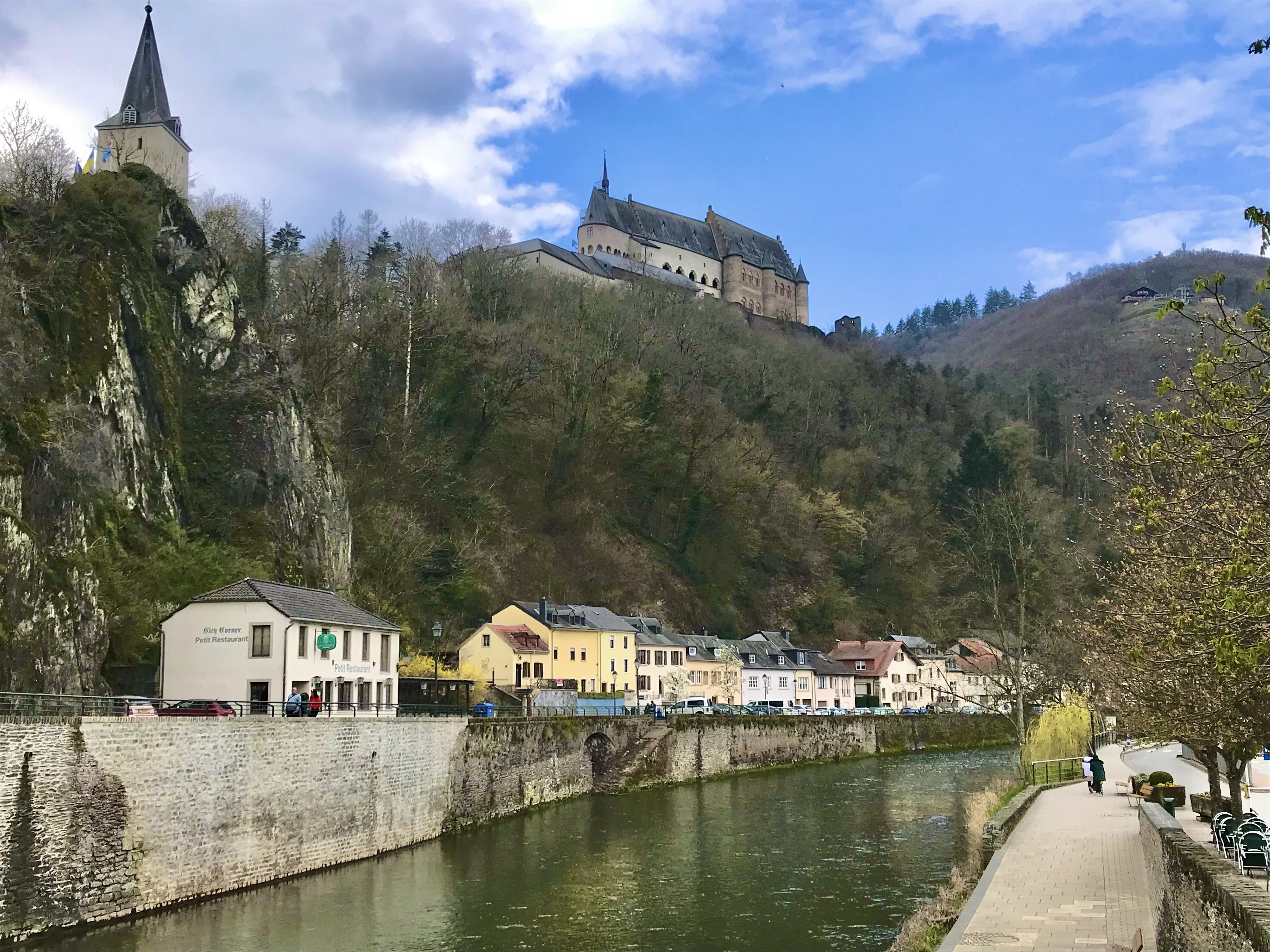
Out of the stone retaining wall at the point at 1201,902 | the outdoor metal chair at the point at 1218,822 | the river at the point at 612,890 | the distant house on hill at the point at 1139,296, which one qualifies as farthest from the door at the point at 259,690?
the distant house on hill at the point at 1139,296

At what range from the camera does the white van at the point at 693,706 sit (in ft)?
185

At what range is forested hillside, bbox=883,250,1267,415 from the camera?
4695 inches

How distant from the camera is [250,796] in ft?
80.5

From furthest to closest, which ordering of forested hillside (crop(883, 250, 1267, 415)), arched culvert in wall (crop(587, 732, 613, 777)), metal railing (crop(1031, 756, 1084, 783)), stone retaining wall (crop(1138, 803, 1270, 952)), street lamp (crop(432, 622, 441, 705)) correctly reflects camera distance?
forested hillside (crop(883, 250, 1267, 415)) → arched culvert in wall (crop(587, 732, 613, 777)) → street lamp (crop(432, 622, 441, 705)) → metal railing (crop(1031, 756, 1084, 783)) → stone retaining wall (crop(1138, 803, 1270, 952))

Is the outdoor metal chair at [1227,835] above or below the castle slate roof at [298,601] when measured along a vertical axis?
below

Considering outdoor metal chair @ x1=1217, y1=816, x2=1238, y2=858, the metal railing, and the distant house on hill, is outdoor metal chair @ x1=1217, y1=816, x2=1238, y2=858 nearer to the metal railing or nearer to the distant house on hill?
the metal railing

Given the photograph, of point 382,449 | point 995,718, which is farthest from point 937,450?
point 382,449

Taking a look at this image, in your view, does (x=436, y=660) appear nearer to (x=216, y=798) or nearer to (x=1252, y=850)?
(x=216, y=798)

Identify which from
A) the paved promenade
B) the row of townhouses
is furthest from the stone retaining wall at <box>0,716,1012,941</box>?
the row of townhouses

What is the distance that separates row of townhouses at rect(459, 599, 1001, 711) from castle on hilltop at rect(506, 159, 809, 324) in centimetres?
4724

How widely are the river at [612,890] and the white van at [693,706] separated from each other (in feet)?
47.8

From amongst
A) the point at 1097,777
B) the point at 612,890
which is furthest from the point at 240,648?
the point at 1097,777

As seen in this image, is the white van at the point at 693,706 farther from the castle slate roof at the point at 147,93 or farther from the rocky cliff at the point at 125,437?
the castle slate roof at the point at 147,93

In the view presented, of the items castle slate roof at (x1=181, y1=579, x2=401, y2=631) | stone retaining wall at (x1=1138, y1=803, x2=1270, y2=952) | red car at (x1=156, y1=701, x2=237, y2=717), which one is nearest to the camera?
stone retaining wall at (x1=1138, y1=803, x2=1270, y2=952)
